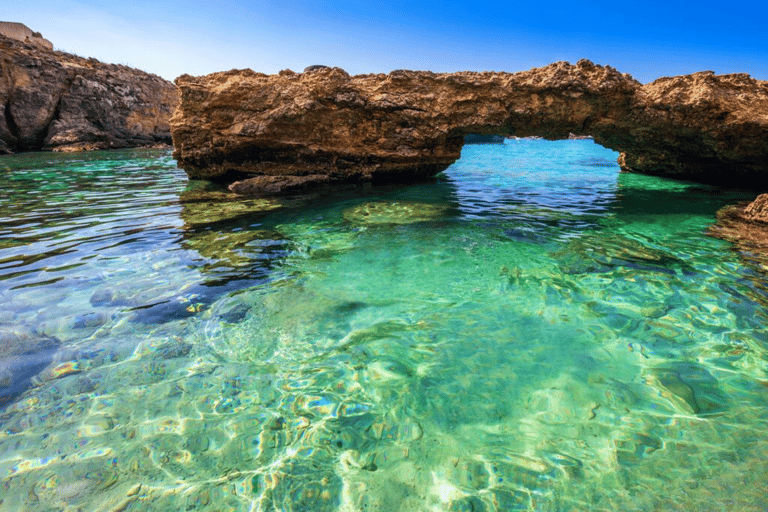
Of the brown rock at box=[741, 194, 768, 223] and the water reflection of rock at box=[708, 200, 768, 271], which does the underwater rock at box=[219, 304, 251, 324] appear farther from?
the brown rock at box=[741, 194, 768, 223]

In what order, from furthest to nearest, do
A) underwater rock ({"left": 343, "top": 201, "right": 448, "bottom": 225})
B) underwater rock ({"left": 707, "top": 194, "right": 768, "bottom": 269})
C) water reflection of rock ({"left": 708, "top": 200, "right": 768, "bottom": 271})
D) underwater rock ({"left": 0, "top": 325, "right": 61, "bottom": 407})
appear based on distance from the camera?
underwater rock ({"left": 343, "top": 201, "right": 448, "bottom": 225}) < underwater rock ({"left": 707, "top": 194, "right": 768, "bottom": 269}) < water reflection of rock ({"left": 708, "top": 200, "right": 768, "bottom": 271}) < underwater rock ({"left": 0, "top": 325, "right": 61, "bottom": 407})

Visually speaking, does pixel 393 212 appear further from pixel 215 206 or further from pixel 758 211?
pixel 758 211

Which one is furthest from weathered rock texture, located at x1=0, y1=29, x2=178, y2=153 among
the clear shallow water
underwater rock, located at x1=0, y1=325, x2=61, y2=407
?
the clear shallow water

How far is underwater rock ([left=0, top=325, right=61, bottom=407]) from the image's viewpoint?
88.6 inches

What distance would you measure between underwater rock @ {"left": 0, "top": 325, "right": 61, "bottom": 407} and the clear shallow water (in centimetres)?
1

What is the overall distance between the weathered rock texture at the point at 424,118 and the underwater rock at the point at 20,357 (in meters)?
6.51

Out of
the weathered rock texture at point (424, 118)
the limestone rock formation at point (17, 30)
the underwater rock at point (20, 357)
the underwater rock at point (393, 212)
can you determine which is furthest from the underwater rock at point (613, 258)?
the limestone rock formation at point (17, 30)

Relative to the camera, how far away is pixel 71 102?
29.1 m

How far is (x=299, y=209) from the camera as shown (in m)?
7.33

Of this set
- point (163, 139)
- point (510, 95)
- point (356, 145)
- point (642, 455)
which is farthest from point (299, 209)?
point (163, 139)

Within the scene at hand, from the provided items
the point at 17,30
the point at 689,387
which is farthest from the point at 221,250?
the point at 17,30

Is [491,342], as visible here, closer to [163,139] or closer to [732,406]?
[732,406]

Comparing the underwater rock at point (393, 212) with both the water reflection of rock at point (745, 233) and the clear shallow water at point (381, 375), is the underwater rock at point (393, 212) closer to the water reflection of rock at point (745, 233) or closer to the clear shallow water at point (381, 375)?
the clear shallow water at point (381, 375)

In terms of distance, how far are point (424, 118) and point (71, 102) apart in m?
33.5
